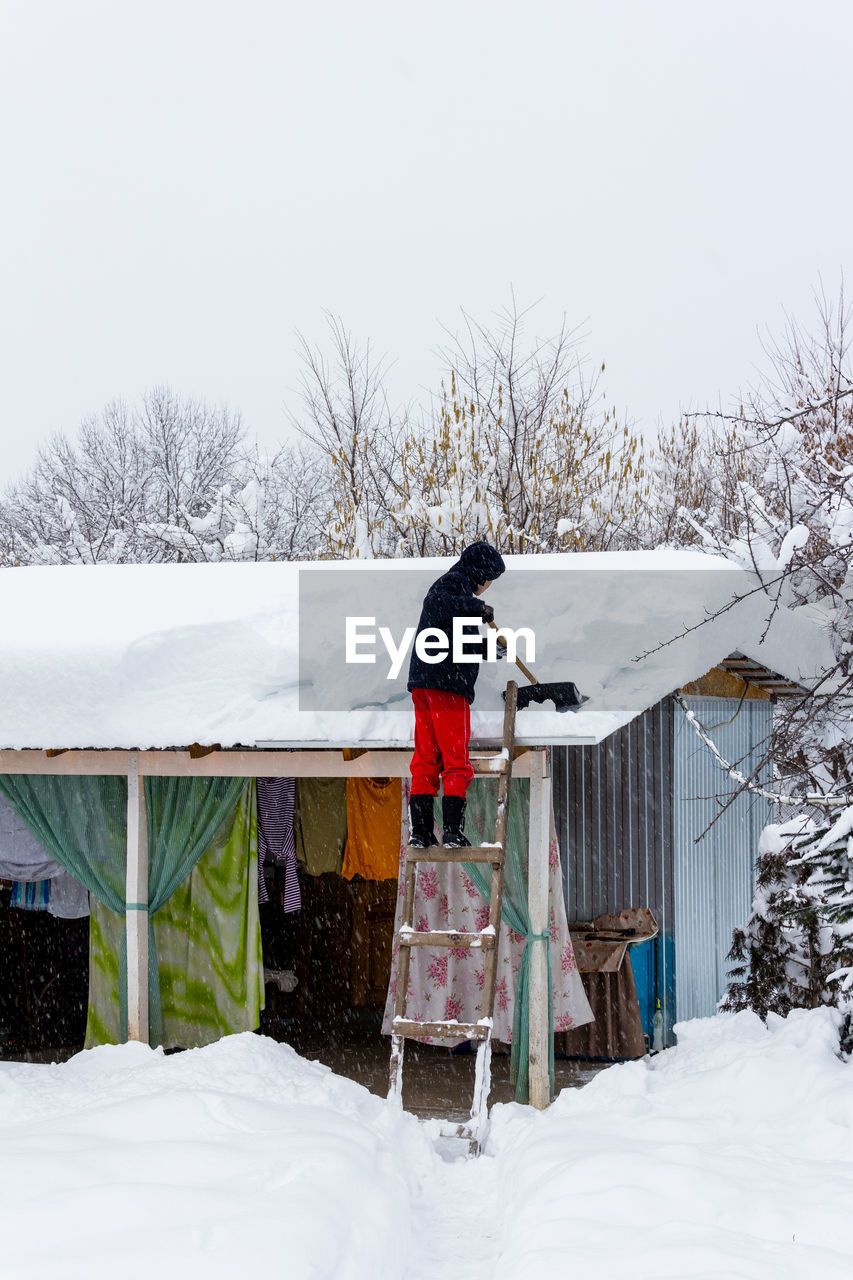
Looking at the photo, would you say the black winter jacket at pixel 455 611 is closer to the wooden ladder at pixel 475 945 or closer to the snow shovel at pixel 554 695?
the snow shovel at pixel 554 695

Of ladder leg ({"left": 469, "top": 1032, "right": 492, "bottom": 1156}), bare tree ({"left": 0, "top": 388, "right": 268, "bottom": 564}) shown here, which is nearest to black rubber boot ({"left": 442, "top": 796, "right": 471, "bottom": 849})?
ladder leg ({"left": 469, "top": 1032, "right": 492, "bottom": 1156})

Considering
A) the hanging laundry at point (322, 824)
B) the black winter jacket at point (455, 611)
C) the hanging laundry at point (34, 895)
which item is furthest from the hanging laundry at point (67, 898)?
the black winter jacket at point (455, 611)

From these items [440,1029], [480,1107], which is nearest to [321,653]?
[440,1029]

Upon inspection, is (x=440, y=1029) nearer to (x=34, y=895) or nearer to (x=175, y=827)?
(x=175, y=827)

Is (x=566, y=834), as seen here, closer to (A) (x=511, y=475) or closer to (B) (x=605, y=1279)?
(B) (x=605, y=1279)

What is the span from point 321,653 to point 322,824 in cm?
187

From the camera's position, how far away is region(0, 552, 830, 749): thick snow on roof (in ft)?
21.8

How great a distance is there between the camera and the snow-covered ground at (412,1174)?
149 inches

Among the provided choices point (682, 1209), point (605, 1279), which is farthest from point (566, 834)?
point (605, 1279)

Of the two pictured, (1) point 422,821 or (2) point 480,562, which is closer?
(1) point 422,821

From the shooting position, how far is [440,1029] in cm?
580

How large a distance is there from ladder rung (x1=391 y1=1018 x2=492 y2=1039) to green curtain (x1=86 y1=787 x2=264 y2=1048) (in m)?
1.94

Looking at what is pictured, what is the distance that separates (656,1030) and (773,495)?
1047cm

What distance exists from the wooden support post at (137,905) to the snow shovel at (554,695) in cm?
253
